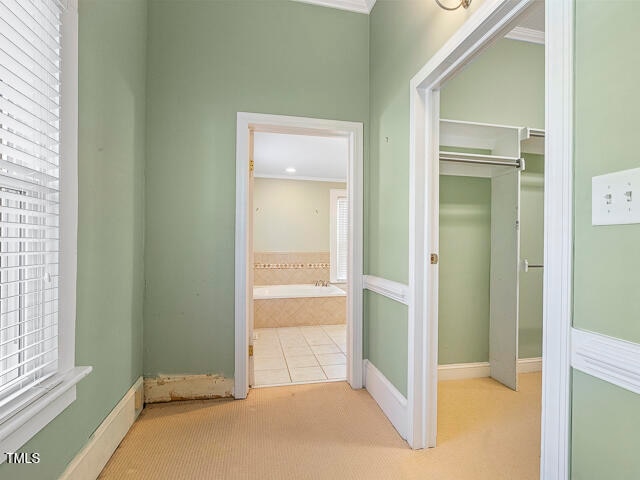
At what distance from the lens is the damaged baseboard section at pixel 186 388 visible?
7.06ft

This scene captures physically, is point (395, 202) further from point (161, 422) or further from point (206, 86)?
point (161, 422)

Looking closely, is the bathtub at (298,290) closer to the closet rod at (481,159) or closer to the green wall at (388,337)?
the green wall at (388,337)

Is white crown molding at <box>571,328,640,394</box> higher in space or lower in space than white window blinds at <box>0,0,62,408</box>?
lower

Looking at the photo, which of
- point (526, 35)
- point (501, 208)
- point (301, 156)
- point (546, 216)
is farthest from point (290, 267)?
point (546, 216)

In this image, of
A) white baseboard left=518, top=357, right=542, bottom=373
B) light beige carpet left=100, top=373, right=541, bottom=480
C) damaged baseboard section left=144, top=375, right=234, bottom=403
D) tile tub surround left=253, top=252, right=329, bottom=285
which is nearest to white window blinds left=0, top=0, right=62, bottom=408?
light beige carpet left=100, top=373, right=541, bottom=480

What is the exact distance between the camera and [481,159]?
7.26 ft

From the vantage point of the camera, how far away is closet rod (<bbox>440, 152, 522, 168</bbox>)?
2156 millimetres

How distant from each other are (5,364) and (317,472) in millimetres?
1322

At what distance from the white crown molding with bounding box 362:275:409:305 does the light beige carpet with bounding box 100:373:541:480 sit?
77 centimetres

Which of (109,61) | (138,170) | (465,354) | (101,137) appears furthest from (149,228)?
(465,354)

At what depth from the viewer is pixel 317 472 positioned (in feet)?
4.90

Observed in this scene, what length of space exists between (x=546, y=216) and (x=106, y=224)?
1.85 m

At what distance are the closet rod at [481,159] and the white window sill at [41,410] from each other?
7.52 feet

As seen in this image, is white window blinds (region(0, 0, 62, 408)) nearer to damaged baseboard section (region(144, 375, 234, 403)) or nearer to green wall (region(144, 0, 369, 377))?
green wall (region(144, 0, 369, 377))
